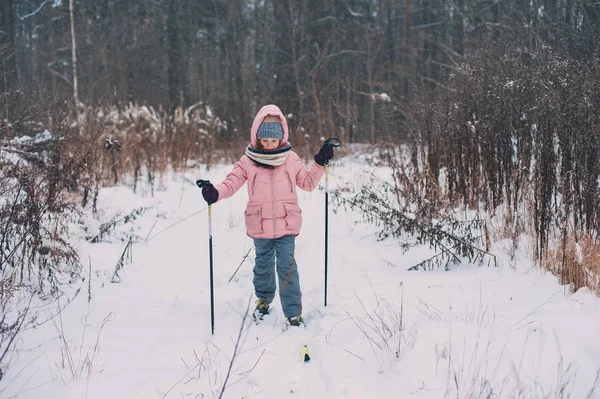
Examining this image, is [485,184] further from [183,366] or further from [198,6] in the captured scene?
[198,6]

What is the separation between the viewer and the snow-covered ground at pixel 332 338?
2.48 m

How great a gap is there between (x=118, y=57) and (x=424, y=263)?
21.0 meters

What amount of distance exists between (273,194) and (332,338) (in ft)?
3.41

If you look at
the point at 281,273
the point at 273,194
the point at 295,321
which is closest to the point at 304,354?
the point at 295,321

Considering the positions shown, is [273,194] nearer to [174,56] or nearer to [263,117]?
[263,117]

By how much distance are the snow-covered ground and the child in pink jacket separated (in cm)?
27

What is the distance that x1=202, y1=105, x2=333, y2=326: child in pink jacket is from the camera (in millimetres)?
3422

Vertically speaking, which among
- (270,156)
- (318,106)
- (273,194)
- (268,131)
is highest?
(318,106)

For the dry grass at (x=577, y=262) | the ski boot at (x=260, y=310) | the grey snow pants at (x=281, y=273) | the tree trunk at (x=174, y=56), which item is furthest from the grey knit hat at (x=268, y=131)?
the tree trunk at (x=174, y=56)

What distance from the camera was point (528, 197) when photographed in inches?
173

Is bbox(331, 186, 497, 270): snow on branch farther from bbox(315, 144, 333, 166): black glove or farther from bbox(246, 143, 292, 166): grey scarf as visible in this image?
bbox(246, 143, 292, 166): grey scarf

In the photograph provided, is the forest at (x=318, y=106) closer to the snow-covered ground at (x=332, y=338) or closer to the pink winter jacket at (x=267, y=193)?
the snow-covered ground at (x=332, y=338)

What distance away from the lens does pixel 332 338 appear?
3.10 metres

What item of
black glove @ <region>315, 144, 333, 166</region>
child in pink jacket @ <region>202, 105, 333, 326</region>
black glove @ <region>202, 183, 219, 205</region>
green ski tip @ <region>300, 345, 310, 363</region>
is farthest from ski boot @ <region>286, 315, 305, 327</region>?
black glove @ <region>315, 144, 333, 166</region>
